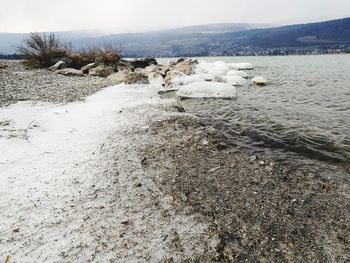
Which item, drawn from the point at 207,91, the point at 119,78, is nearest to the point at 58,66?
the point at 119,78

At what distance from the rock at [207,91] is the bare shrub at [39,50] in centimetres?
1522

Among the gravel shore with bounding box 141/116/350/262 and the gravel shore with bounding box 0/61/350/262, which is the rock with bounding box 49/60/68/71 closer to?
the gravel shore with bounding box 0/61/350/262

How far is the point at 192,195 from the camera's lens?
416 cm

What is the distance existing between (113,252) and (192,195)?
1.53 metres

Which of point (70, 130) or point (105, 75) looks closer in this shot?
point (70, 130)

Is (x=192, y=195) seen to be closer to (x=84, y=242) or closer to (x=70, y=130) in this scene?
(x=84, y=242)

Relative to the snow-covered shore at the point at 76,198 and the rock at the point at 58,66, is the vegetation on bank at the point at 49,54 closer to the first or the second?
the rock at the point at 58,66

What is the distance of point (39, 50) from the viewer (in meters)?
24.1

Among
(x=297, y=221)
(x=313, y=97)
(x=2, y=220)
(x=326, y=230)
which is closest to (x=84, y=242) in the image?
(x=2, y=220)

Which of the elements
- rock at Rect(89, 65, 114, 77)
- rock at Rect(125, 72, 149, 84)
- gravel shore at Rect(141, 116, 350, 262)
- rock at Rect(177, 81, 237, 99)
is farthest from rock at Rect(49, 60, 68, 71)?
gravel shore at Rect(141, 116, 350, 262)

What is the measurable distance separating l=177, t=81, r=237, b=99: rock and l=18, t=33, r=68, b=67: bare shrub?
15224 mm

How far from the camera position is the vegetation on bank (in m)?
23.5

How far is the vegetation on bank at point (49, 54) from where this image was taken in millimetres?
23531

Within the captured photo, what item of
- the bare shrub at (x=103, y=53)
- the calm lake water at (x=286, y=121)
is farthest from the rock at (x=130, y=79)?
the bare shrub at (x=103, y=53)
